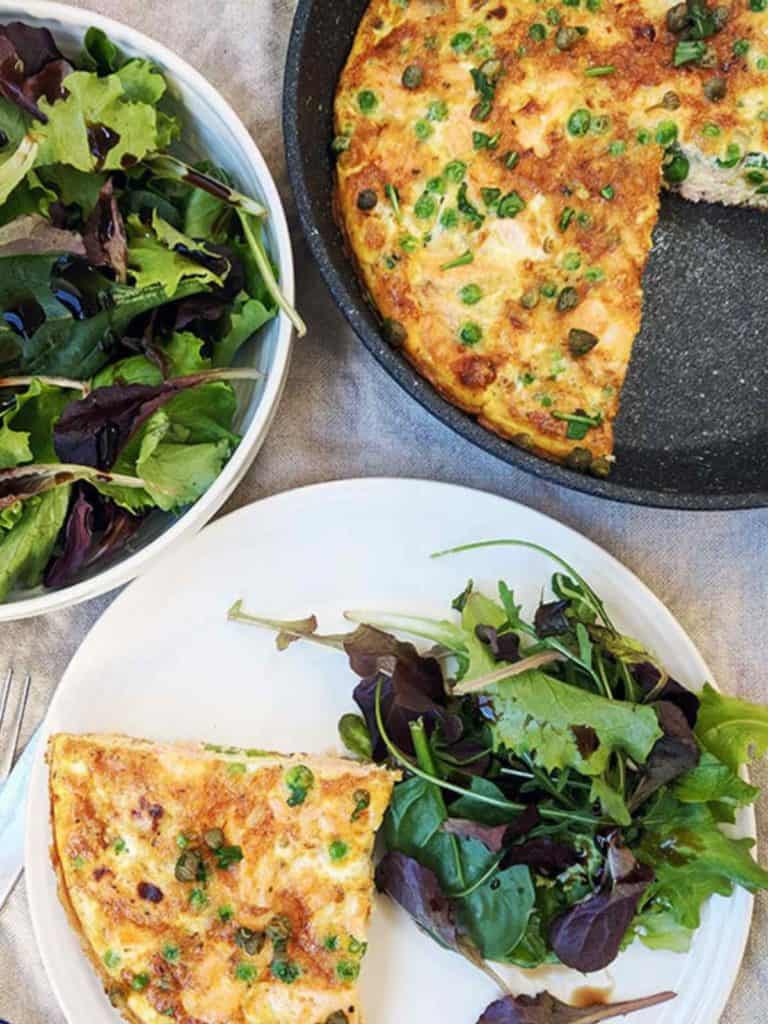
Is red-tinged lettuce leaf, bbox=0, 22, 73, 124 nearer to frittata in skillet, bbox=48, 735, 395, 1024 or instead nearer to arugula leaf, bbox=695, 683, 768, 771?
Answer: frittata in skillet, bbox=48, 735, 395, 1024

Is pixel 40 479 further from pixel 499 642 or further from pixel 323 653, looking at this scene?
pixel 499 642

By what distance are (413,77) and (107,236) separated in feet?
2.20

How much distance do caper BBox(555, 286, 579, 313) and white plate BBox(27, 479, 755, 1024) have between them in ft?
1.54

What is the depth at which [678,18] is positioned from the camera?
7.30 ft

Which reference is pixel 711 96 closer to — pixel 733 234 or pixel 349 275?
pixel 733 234

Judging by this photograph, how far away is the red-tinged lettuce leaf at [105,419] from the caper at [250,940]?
3.24ft

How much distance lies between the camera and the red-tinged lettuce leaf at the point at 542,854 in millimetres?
2377

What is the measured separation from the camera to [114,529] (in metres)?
2.33

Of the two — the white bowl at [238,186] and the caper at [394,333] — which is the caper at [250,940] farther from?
the caper at [394,333]

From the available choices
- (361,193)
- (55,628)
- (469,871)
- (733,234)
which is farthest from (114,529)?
(733,234)

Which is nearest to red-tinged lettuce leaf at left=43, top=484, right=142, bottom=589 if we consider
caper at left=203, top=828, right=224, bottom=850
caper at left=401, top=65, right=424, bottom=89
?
caper at left=203, top=828, right=224, bottom=850

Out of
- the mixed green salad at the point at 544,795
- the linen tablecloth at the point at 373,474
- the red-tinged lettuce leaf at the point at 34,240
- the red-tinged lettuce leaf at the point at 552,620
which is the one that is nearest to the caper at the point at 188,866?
the mixed green salad at the point at 544,795

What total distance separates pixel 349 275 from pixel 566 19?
0.67m

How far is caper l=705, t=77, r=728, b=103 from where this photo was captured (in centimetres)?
224
